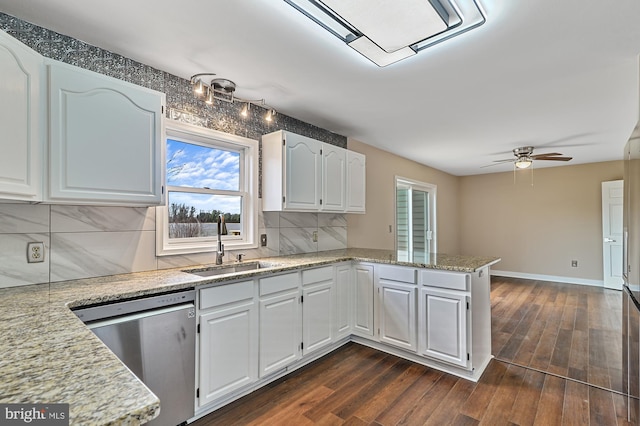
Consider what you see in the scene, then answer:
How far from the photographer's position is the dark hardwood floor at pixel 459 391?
1951 millimetres

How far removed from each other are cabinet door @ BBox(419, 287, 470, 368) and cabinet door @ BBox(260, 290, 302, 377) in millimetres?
1070

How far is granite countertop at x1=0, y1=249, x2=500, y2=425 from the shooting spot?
0.62m

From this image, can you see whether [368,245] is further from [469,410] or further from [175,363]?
[175,363]

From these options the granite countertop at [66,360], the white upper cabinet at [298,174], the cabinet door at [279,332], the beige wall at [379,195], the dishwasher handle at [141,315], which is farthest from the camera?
the beige wall at [379,195]

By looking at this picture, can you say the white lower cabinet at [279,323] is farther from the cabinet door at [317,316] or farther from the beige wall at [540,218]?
the beige wall at [540,218]

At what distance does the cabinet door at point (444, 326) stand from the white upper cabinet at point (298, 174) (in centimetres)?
134

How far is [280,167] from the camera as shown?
9.32ft

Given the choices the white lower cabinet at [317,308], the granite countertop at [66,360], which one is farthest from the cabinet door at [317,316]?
the granite countertop at [66,360]

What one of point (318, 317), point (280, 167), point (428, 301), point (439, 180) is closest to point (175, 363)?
point (318, 317)

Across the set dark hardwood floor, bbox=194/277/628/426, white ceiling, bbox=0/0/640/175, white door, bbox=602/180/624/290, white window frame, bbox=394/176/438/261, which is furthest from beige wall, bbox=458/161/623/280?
dark hardwood floor, bbox=194/277/628/426

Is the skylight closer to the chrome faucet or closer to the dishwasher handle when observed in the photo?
the chrome faucet

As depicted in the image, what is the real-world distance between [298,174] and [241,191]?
1.88 feet

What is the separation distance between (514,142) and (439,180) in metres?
2.26

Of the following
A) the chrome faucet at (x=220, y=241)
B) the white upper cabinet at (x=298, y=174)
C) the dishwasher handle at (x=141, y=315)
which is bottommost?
the dishwasher handle at (x=141, y=315)
